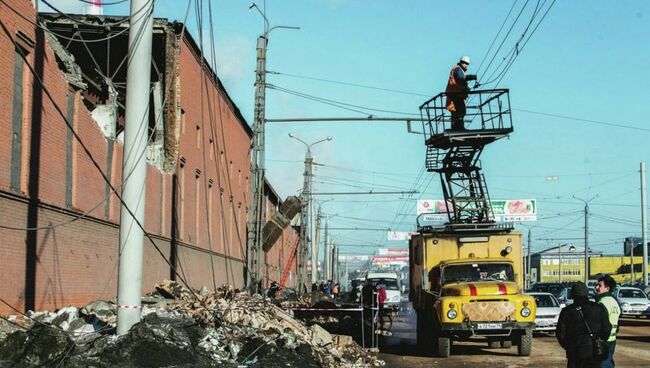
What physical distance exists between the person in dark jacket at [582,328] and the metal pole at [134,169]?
6870 millimetres

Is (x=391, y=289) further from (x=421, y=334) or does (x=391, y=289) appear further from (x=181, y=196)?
(x=421, y=334)

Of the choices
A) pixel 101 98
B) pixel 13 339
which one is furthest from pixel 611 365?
pixel 101 98

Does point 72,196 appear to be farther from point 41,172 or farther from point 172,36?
point 172,36

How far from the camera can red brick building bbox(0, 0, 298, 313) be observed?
14461 mm

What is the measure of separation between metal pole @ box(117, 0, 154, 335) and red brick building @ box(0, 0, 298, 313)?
1.09ft

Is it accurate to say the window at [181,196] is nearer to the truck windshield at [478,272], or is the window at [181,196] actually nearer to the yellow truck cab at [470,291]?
the yellow truck cab at [470,291]

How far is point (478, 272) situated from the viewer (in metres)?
18.9

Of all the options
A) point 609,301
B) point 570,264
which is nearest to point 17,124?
point 609,301

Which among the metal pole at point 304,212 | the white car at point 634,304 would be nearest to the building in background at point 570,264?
the metal pole at point 304,212

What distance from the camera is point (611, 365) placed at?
31.7 feet

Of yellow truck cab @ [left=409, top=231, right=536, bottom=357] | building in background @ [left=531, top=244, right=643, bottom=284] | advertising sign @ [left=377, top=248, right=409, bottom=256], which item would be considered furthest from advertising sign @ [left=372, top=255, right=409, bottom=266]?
yellow truck cab @ [left=409, top=231, right=536, bottom=357]

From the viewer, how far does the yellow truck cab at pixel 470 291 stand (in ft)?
56.5

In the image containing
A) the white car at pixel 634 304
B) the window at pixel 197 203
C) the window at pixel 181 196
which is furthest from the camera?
the white car at pixel 634 304

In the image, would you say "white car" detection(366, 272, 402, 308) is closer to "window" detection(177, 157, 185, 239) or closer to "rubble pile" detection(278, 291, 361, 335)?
"window" detection(177, 157, 185, 239)
